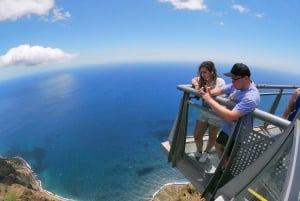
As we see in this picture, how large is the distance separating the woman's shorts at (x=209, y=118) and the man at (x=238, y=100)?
0.17m

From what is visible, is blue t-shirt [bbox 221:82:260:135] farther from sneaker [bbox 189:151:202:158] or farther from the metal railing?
sneaker [bbox 189:151:202:158]

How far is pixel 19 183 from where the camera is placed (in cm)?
8362

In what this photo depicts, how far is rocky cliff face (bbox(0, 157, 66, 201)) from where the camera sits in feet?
226

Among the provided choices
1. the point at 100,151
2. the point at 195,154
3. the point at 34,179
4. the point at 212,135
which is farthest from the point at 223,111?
the point at 100,151

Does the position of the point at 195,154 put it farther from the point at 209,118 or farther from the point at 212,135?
the point at 209,118

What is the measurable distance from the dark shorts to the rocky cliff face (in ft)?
237

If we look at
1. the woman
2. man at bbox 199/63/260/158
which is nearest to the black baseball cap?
man at bbox 199/63/260/158

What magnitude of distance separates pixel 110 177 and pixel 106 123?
66.0 meters

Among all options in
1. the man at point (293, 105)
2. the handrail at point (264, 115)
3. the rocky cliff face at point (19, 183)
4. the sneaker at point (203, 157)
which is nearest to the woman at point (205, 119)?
the sneaker at point (203, 157)

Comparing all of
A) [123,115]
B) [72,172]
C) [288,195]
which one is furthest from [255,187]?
[123,115]

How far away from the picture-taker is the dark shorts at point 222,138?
4.19m

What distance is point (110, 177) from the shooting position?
277ft

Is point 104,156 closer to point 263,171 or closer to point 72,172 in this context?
point 72,172

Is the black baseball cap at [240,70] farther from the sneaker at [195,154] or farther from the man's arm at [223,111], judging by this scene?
the sneaker at [195,154]
